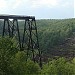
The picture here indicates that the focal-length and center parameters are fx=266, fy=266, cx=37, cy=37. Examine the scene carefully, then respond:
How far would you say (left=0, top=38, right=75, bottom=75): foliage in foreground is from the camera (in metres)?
26.3

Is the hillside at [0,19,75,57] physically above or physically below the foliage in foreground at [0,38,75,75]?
below

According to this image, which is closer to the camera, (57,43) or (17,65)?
(17,65)

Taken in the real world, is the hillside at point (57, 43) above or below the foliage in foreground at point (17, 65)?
below

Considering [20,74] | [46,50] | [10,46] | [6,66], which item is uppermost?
[10,46]

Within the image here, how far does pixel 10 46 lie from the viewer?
28.4 m

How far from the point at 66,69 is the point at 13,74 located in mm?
12929

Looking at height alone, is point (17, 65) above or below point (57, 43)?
above

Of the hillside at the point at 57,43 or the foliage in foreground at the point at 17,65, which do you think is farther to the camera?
the hillside at the point at 57,43

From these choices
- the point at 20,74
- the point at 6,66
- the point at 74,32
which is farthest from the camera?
the point at 74,32

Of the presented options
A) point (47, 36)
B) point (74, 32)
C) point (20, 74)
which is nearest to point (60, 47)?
point (47, 36)

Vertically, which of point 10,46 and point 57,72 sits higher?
point 10,46

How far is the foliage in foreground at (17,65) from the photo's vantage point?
2633 centimetres

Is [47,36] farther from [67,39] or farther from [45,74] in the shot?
[45,74]

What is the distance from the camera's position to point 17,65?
31.4m
